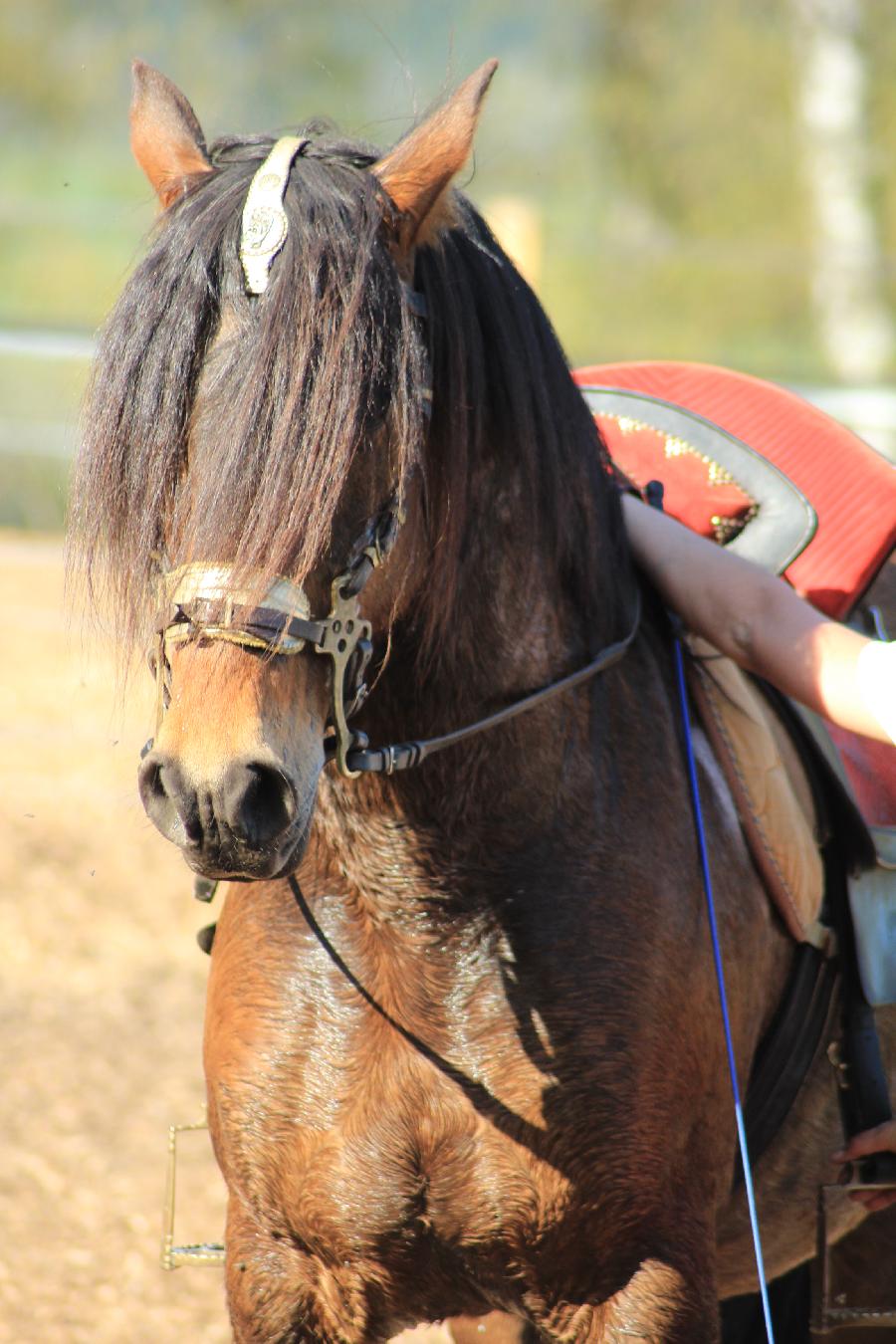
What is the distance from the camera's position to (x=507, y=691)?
1.95 metres

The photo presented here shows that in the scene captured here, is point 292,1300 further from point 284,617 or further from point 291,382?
point 291,382

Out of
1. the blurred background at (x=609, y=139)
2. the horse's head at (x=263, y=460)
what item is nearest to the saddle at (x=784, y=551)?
the horse's head at (x=263, y=460)

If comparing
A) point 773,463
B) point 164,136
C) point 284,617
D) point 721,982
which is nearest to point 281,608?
point 284,617

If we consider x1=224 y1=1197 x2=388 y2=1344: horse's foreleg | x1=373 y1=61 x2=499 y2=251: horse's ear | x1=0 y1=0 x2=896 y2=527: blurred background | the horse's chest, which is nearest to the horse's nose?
the horse's chest

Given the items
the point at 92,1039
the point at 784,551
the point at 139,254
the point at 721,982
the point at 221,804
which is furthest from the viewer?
the point at 92,1039

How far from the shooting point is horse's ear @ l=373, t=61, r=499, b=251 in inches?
65.8

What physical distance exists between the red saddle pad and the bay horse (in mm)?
465

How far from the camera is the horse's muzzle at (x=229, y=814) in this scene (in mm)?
1492

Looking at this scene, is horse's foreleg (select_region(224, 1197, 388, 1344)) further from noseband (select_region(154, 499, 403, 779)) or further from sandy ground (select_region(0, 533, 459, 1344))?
noseband (select_region(154, 499, 403, 779))

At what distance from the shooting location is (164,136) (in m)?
1.89

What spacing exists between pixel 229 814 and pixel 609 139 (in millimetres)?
18314

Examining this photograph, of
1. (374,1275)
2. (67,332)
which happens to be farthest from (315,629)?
(67,332)

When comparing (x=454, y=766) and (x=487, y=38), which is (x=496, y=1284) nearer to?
(x=454, y=766)

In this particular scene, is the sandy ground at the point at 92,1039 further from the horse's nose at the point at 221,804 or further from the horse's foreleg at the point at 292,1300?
the horse's foreleg at the point at 292,1300
